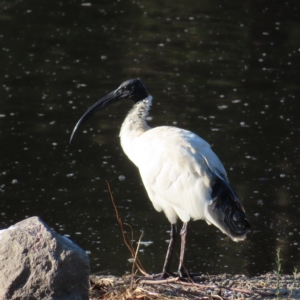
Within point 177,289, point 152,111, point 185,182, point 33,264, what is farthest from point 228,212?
point 152,111

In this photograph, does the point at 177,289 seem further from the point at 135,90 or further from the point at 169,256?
the point at 135,90

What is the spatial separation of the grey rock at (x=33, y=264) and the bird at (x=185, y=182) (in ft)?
3.55

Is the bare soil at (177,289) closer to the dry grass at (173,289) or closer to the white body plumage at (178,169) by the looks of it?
the dry grass at (173,289)

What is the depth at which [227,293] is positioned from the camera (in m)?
5.01

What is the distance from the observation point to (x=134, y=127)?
5926 mm

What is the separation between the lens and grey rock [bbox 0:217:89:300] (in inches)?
168

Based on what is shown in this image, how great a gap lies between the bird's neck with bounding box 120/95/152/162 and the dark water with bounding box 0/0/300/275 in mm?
1308

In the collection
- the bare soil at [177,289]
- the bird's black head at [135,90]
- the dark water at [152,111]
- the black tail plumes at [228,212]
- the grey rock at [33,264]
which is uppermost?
the grey rock at [33,264]

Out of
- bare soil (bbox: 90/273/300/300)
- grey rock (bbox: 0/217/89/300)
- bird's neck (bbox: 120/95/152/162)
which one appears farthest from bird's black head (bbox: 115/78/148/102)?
grey rock (bbox: 0/217/89/300)

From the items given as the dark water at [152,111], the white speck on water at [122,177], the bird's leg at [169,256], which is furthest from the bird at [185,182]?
the white speck on water at [122,177]

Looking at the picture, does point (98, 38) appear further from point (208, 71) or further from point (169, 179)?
point (169, 179)

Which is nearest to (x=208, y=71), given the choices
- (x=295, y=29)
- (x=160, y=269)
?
(x=295, y=29)

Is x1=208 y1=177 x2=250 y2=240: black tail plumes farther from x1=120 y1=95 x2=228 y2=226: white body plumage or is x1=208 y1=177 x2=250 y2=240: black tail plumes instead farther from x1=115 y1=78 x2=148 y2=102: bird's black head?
x1=115 y1=78 x2=148 y2=102: bird's black head

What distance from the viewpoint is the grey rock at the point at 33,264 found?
14.0ft
